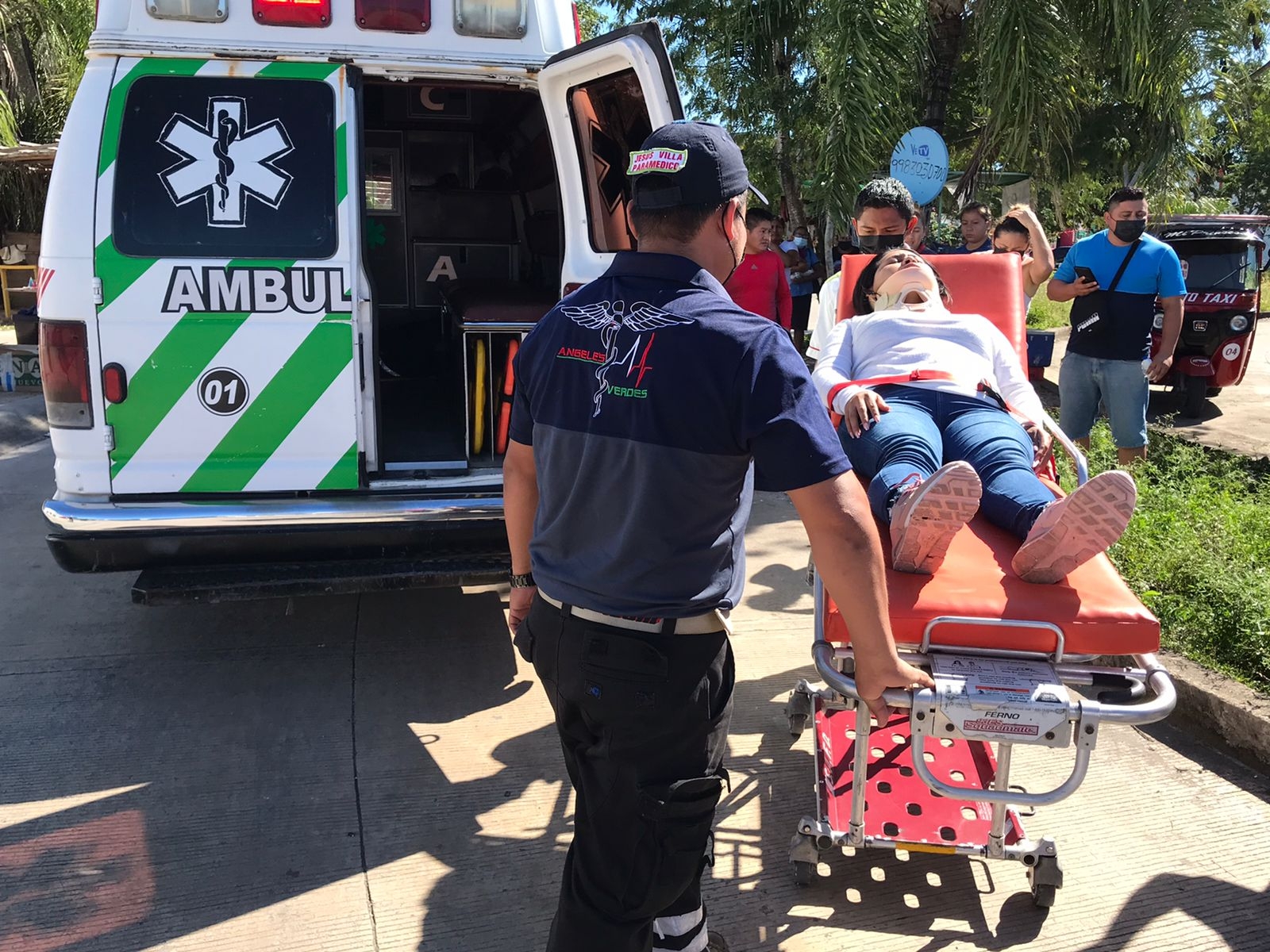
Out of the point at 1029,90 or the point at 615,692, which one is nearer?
the point at 615,692

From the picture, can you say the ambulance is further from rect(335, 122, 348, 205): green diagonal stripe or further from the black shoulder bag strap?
the black shoulder bag strap

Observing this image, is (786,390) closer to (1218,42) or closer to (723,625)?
(723,625)

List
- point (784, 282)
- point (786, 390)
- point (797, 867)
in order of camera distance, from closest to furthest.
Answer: point (786, 390) → point (797, 867) → point (784, 282)

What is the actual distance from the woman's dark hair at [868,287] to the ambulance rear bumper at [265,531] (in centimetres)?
170

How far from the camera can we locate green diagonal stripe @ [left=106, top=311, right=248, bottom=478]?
11.8ft

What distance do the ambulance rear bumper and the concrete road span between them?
0.63 m

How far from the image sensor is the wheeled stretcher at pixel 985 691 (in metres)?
2.37

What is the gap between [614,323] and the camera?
1.96 metres

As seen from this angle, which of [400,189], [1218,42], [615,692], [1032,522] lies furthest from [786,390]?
[1218,42]

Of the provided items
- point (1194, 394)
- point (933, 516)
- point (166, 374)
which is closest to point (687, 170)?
point (933, 516)

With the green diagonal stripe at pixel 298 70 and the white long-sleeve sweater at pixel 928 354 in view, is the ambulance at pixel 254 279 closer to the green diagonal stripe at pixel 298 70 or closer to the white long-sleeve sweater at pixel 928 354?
the green diagonal stripe at pixel 298 70

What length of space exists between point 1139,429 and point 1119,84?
13.4ft

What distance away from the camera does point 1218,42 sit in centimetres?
721

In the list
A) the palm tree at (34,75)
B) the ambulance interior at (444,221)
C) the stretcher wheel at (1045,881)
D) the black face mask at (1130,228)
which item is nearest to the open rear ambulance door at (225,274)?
the ambulance interior at (444,221)
